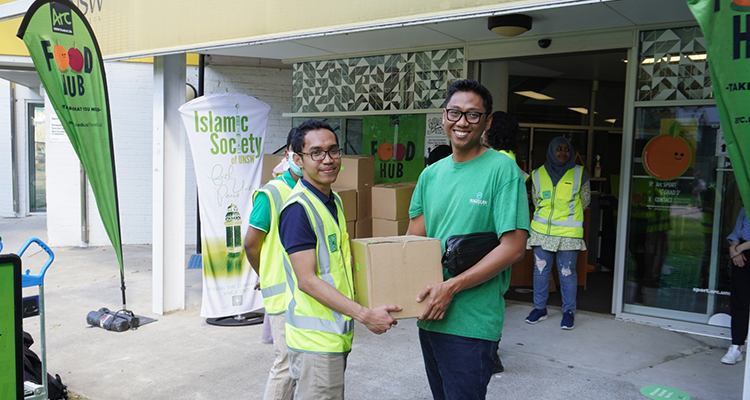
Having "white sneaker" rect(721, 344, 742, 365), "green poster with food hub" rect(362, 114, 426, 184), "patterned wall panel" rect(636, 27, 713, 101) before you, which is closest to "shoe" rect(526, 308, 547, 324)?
"white sneaker" rect(721, 344, 742, 365)

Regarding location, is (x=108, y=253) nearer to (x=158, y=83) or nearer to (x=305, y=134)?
(x=158, y=83)

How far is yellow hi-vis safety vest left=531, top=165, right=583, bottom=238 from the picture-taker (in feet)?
17.9

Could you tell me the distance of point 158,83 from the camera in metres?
5.90

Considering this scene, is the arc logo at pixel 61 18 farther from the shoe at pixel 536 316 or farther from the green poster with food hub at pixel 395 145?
the shoe at pixel 536 316

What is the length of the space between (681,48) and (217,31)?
163 inches

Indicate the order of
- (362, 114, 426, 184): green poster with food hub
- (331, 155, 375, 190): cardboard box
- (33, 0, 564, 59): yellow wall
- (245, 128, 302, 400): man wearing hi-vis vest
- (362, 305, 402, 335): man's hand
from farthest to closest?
1. (362, 114, 426, 184): green poster with food hub
2. (331, 155, 375, 190): cardboard box
3. (33, 0, 564, 59): yellow wall
4. (245, 128, 302, 400): man wearing hi-vis vest
5. (362, 305, 402, 335): man's hand

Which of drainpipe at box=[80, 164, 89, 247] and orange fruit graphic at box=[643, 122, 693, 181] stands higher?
orange fruit graphic at box=[643, 122, 693, 181]

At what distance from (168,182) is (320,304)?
414 centimetres

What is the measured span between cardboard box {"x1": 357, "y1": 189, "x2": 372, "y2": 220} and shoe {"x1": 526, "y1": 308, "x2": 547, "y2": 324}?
73.2 inches

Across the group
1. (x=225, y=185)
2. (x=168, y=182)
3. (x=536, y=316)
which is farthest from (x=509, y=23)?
(x=168, y=182)

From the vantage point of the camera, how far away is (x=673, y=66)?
17.3 feet

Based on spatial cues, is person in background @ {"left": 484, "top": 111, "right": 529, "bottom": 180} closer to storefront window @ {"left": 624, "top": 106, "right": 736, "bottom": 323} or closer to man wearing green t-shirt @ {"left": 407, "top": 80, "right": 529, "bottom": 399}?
storefront window @ {"left": 624, "top": 106, "right": 736, "bottom": 323}

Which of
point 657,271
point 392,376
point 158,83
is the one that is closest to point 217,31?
point 158,83

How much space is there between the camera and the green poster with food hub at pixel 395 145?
6883 mm
